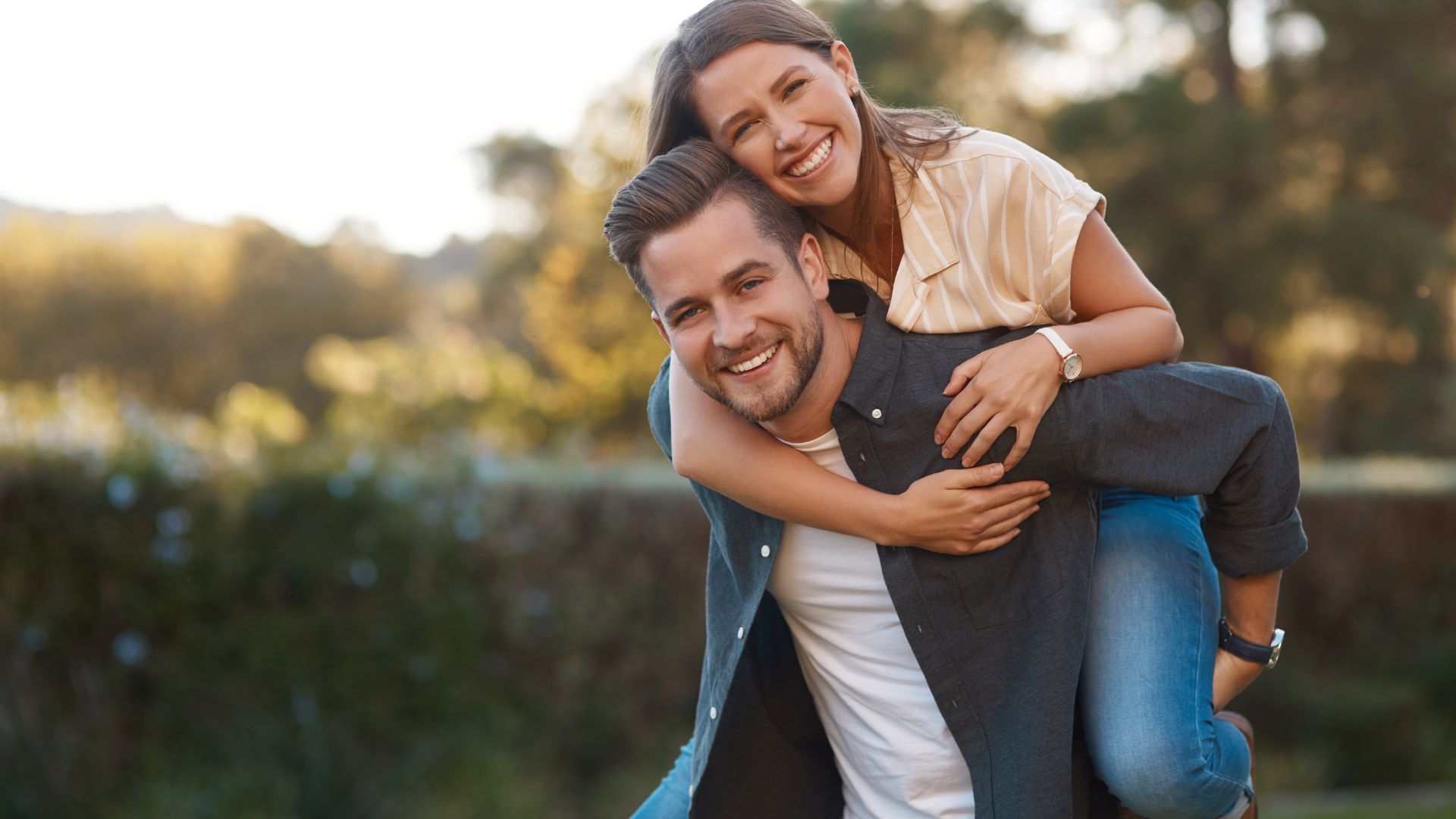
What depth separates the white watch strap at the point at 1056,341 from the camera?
2613 mm

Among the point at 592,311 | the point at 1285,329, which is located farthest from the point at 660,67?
the point at 592,311

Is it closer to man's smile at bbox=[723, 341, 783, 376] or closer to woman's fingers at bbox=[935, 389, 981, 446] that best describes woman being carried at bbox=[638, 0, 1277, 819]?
woman's fingers at bbox=[935, 389, 981, 446]

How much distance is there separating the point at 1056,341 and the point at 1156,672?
72cm

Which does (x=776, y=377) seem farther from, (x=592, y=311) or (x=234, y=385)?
(x=234, y=385)

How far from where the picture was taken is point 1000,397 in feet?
8.30

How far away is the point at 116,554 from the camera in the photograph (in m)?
5.62

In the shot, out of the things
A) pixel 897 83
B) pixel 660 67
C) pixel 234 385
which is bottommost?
pixel 234 385

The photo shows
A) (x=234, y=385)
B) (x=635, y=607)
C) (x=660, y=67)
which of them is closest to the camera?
(x=660, y=67)

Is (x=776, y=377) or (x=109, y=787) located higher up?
(x=776, y=377)

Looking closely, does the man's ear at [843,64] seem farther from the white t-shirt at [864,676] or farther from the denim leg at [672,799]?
the denim leg at [672,799]

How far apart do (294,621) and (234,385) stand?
4196cm

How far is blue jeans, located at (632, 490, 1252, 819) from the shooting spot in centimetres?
257

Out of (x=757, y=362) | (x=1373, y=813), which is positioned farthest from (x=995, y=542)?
(x=1373, y=813)

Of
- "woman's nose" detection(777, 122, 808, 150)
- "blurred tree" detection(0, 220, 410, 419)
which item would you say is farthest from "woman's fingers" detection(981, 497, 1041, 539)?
"blurred tree" detection(0, 220, 410, 419)
